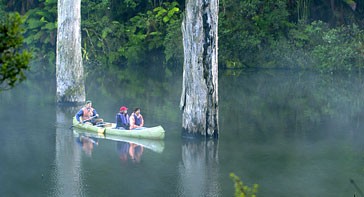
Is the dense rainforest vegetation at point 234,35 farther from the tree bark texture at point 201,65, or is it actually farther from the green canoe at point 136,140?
the tree bark texture at point 201,65

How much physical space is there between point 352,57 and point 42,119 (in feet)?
79.8

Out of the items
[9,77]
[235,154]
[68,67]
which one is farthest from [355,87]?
[9,77]

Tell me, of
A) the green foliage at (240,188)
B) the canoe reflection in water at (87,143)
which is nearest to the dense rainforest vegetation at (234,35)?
the canoe reflection in water at (87,143)

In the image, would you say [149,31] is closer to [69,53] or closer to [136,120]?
[69,53]

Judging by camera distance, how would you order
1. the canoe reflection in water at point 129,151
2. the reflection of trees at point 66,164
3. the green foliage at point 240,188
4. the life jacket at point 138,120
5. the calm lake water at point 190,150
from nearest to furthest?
the green foliage at point 240,188 → the reflection of trees at point 66,164 → the calm lake water at point 190,150 → the canoe reflection in water at point 129,151 → the life jacket at point 138,120

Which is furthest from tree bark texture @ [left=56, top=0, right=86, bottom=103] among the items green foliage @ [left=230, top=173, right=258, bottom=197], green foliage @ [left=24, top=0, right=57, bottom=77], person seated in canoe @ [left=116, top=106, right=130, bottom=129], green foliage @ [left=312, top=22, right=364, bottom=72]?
green foliage @ [left=230, top=173, right=258, bottom=197]

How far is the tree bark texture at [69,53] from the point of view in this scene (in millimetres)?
30500

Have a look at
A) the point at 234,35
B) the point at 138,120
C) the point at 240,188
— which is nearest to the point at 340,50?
the point at 234,35

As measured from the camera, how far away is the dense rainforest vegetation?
154 feet

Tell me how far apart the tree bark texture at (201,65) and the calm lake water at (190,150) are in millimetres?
857

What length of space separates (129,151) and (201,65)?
355 cm

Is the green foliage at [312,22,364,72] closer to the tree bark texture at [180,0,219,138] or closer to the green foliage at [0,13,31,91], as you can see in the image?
the tree bark texture at [180,0,219,138]

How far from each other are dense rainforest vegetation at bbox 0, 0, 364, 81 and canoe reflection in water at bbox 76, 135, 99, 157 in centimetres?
2152

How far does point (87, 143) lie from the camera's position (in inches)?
943
